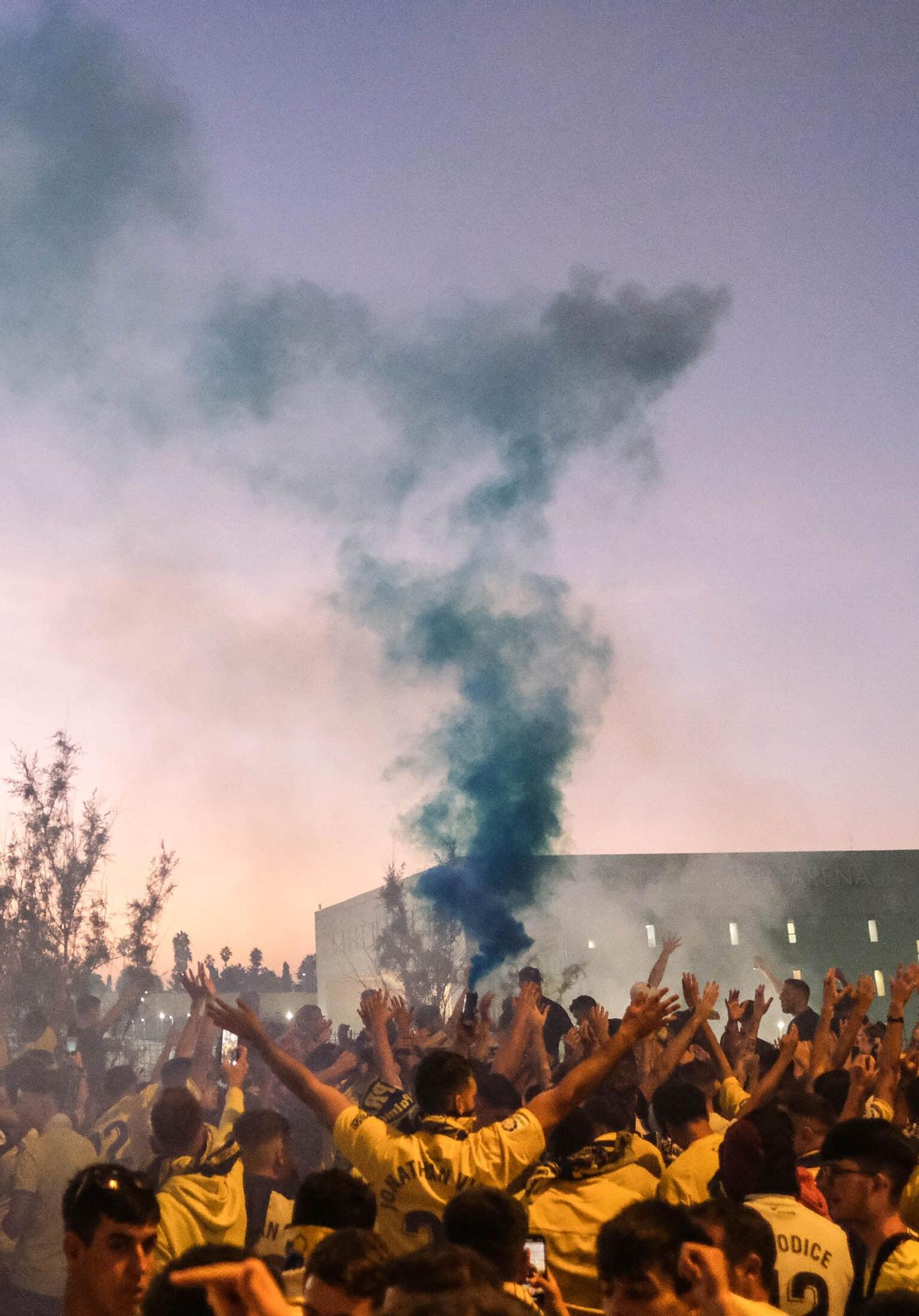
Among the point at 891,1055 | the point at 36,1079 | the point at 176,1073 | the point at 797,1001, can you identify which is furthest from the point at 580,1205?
the point at 797,1001

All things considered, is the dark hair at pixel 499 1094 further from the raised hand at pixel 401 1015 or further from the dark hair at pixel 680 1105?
the raised hand at pixel 401 1015

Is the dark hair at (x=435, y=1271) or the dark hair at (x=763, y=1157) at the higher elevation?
the dark hair at (x=435, y=1271)

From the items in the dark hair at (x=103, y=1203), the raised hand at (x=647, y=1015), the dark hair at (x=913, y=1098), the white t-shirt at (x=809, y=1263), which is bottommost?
the white t-shirt at (x=809, y=1263)

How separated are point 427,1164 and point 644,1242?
118 cm

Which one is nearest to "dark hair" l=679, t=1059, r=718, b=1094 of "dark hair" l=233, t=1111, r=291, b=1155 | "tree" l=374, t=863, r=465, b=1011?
"dark hair" l=233, t=1111, r=291, b=1155

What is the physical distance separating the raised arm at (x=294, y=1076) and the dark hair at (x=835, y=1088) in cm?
285

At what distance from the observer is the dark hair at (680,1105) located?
5.16 meters

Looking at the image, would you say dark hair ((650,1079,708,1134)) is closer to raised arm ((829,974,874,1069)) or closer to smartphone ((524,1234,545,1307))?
smartphone ((524,1234,545,1307))

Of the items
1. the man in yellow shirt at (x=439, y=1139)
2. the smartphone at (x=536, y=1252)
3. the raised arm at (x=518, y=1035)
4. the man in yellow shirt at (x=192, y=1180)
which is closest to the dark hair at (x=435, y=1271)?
the smartphone at (x=536, y=1252)

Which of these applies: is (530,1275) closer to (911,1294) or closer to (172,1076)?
(911,1294)

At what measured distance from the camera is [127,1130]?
7016 millimetres

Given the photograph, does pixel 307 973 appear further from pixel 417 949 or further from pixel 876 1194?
pixel 876 1194

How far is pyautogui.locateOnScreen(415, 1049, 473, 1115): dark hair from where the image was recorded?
4.22m

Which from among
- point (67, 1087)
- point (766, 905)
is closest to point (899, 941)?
point (766, 905)
